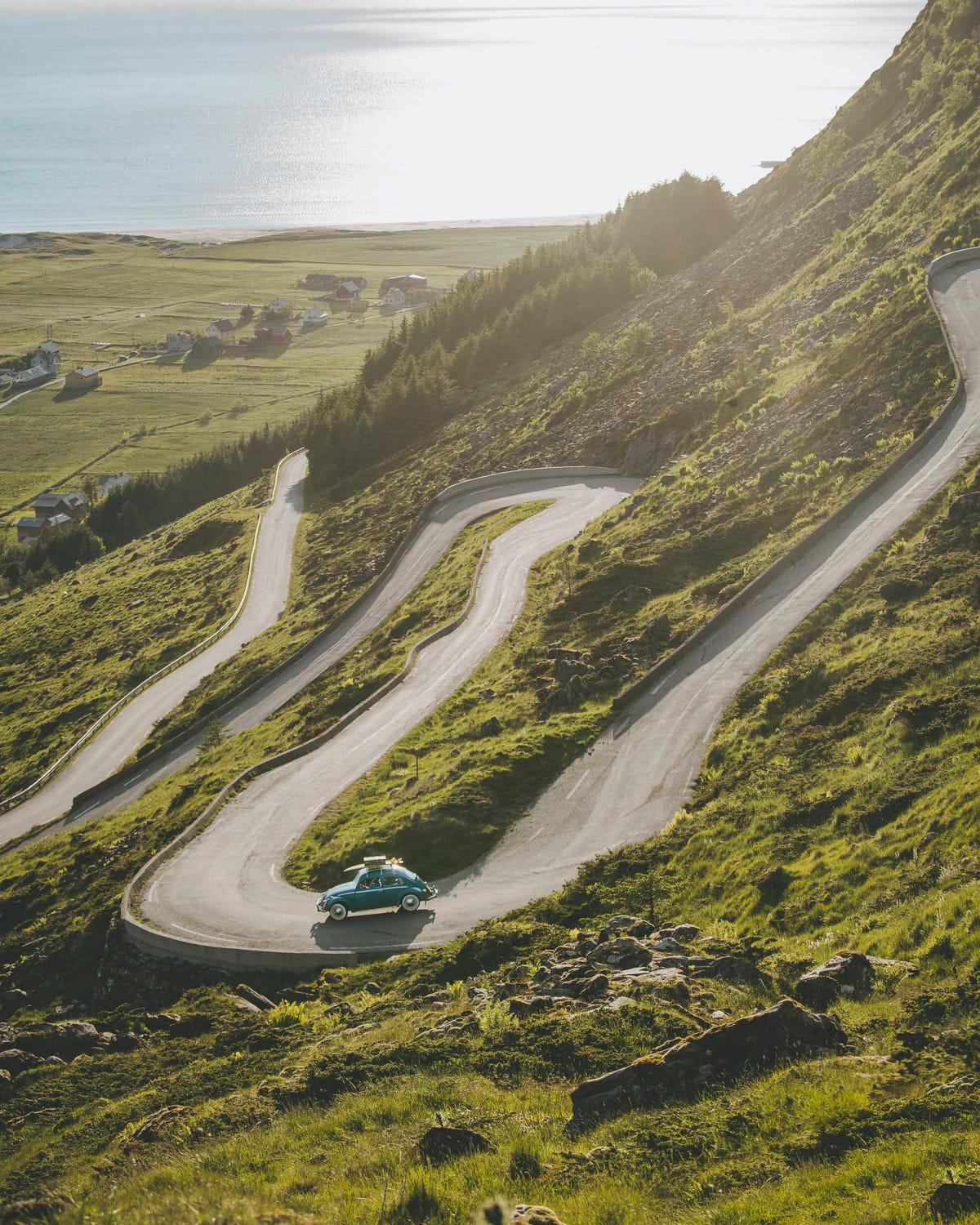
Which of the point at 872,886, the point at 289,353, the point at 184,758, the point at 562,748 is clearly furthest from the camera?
the point at 289,353

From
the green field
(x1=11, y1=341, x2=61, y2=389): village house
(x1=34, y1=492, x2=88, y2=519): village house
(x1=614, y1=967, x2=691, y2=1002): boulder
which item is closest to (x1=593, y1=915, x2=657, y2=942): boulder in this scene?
(x1=614, y1=967, x2=691, y2=1002): boulder

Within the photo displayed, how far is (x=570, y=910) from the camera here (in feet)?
75.8

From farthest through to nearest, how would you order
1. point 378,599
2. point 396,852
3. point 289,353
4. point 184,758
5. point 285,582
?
point 289,353 → point 285,582 → point 378,599 → point 184,758 → point 396,852

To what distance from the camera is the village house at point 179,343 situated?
552ft

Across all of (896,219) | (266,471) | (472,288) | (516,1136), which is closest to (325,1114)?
(516,1136)

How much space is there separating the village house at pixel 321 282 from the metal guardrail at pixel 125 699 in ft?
432

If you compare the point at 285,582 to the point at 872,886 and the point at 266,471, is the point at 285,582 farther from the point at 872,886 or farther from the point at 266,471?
the point at 872,886

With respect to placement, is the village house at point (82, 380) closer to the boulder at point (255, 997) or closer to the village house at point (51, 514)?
the village house at point (51, 514)

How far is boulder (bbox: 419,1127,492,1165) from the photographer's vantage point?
12.3 metres

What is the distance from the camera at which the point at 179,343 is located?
168 meters

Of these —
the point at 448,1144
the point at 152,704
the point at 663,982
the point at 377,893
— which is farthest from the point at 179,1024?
the point at 152,704

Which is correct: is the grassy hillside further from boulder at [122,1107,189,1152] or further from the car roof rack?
the car roof rack

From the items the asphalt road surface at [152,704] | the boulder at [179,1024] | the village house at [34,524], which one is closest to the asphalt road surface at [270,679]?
the asphalt road surface at [152,704]

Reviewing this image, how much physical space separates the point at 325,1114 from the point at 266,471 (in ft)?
309
